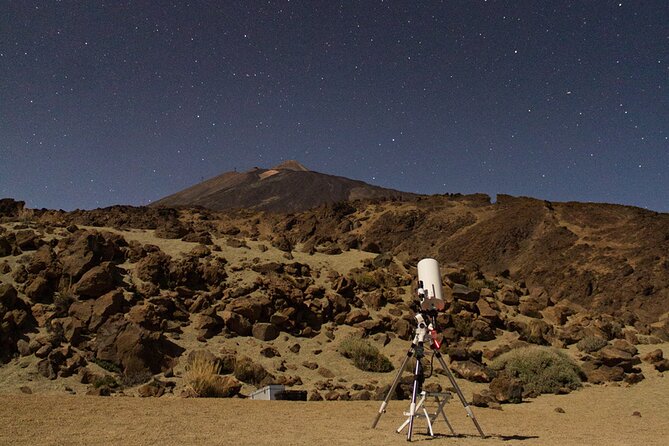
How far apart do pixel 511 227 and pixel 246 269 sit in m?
29.5

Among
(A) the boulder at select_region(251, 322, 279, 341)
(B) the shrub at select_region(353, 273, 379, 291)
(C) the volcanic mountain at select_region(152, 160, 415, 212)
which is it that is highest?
(C) the volcanic mountain at select_region(152, 160, 415, 212)

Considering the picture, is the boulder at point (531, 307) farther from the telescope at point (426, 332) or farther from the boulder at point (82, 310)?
the boulder at point (82, 310)

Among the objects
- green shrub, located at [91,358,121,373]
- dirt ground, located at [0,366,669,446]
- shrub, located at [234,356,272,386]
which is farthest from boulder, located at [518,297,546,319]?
green shrub, located at [91,358,121,373]

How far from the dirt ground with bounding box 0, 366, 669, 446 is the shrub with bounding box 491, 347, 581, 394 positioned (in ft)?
7.65

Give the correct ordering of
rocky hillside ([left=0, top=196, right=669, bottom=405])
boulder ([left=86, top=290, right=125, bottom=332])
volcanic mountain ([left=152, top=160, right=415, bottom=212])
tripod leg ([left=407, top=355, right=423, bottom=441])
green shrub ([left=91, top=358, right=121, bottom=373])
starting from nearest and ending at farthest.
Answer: tripod leg ([left=407, top=355, right=423, bottom=441])
green shrub ([left=91, top=358, right=121, bottom=373])
rocky hillside ([left=0, top=196, right=669, bottom=405])
boulder ([left=86, top=290, right=125, bottom=332])
volcanic mountain ([left=152, top=160, right=415, bottom=212])

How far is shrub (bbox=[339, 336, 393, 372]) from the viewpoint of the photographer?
548 inches

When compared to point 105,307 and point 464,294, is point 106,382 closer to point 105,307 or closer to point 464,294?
point 105,307

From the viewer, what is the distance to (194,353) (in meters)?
12.4

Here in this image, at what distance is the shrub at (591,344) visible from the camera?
54.8 ft

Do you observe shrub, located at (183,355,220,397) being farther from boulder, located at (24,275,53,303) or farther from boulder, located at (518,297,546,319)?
boulder, located at (518,297,546,319)

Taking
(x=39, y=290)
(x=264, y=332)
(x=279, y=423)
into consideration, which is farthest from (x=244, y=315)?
(x=279, y=423)

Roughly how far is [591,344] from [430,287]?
40.5 feet

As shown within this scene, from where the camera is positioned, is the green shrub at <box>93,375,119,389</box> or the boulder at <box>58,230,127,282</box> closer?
the green shrub at <box>93,375,119,389</box>

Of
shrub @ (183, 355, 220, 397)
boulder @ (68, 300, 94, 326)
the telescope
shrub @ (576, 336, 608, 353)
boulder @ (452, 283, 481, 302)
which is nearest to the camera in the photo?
the telescope
